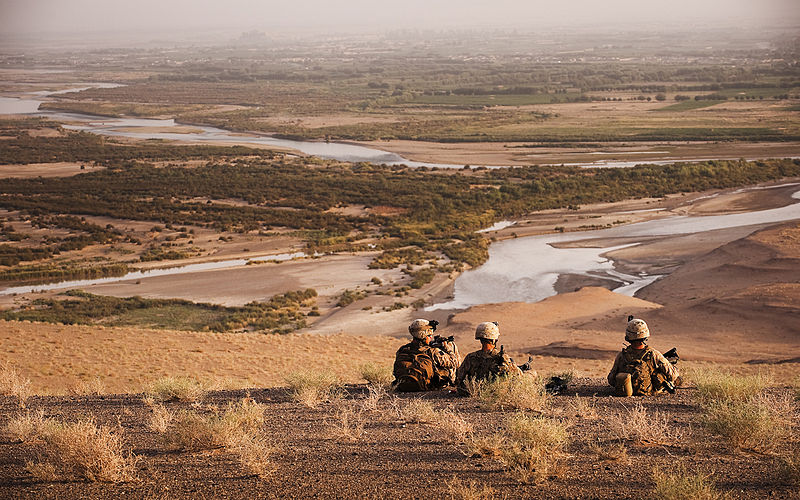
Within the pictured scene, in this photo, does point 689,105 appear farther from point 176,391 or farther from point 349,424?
point 349,424

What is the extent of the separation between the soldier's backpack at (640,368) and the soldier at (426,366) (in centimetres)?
264

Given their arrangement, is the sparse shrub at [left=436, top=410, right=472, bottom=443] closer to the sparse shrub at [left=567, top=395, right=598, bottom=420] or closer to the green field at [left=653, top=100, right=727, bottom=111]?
the sparse shrub at [left=567, top=395, right=598, bottom=420]

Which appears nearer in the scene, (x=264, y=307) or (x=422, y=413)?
(x=422, y=413)

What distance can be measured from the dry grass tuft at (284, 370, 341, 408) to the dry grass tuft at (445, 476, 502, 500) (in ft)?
15.5

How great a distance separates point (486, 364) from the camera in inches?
461

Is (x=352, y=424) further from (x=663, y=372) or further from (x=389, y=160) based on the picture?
(x=389, y=160)

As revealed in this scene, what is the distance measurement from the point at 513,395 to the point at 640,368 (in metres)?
2.33

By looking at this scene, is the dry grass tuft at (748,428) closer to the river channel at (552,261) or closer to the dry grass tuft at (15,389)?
the dry grass tuft at (15,389)

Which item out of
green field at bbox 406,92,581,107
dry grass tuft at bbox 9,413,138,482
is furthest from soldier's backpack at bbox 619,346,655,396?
green field at bbox 406,92,581,107

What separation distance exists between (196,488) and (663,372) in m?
7.18

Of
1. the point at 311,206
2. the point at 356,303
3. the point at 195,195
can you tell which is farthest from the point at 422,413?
the point at 195,195

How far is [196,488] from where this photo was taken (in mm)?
7980

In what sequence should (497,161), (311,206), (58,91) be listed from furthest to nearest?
(58,91) → (497,161) → (311,206)

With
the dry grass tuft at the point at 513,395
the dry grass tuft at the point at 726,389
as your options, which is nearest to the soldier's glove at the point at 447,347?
the dry grass tuft at the point at 513,395
